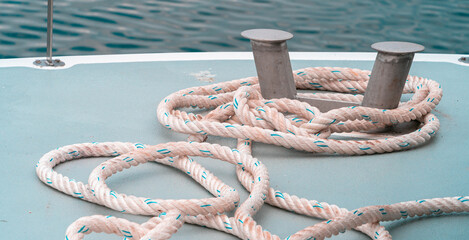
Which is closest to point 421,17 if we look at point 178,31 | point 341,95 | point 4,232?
point 178,31

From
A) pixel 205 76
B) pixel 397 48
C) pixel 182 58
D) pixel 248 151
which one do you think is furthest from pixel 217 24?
pixel 248 151

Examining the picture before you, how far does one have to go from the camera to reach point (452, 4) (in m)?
→ 7.89

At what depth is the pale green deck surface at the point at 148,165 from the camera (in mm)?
1294

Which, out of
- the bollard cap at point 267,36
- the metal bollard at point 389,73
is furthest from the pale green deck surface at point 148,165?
the bollard cap at point 267,36

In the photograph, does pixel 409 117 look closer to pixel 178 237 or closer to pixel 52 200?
pixel 178 237

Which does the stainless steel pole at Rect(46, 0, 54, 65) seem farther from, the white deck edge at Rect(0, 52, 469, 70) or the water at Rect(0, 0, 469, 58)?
the water at Rect(0, 0, 469, 58)

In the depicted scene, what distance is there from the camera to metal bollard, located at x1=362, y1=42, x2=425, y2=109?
1.68 meters

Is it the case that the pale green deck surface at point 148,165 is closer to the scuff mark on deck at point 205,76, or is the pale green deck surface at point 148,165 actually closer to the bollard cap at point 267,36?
the scuff mark on deck at point 205,76

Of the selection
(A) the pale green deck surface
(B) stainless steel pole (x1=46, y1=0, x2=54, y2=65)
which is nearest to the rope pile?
(A) the pale green deck surface

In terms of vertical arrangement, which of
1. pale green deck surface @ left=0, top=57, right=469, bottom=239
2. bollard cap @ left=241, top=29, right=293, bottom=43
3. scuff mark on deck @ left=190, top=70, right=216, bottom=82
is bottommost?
pale green deck surface @ left=0, top=57, right=469, bottom=239

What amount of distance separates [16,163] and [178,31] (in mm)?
5205

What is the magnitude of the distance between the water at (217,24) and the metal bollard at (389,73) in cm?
445

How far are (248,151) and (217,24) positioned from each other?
544 centimetres

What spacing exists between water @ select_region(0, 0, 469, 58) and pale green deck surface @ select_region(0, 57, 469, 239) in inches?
153
